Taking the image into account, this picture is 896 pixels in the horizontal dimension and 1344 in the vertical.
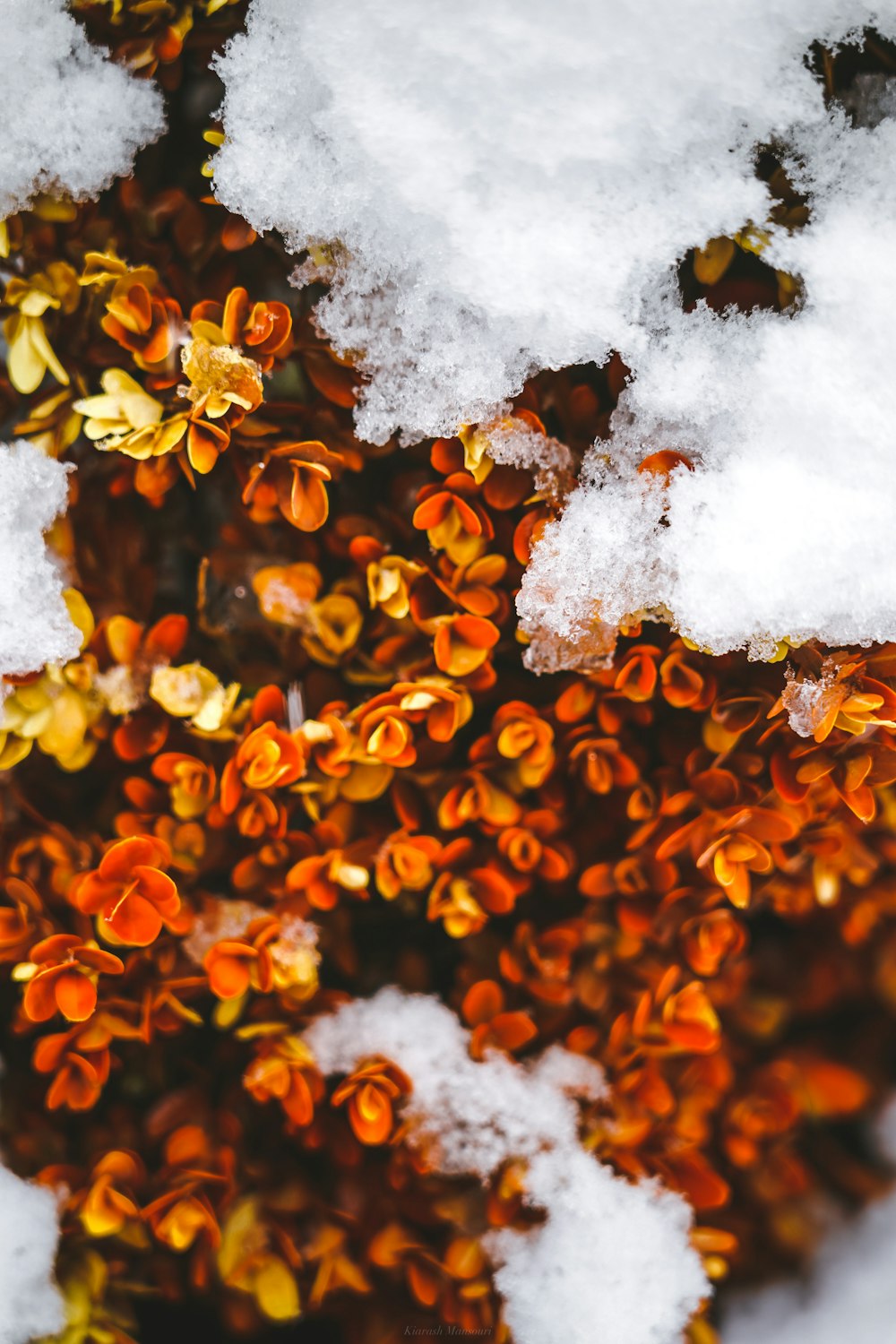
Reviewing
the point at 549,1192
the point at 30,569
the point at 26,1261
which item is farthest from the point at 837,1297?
the point at 30,569

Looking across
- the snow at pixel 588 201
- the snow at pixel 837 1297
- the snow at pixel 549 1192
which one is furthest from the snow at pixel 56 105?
the snow at pixel 837 1297

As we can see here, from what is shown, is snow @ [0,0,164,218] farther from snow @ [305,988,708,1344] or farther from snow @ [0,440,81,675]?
snow @ [305,988,708,1344]

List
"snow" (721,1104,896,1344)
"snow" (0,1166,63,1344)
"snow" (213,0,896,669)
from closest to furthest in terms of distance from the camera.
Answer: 1. "snow" (213,0,896,669)
2. "snow" (0,1166,63,1344)
3. "snow" (721,1104,896,1344)

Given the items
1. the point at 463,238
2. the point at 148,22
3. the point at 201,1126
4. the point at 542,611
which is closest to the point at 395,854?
the point at 542,611

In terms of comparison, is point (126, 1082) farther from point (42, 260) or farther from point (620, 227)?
point (620, 227)

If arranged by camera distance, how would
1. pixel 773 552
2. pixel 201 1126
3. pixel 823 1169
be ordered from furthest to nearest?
pixel 823 1169, pixel 201 1126, pixel 773 552

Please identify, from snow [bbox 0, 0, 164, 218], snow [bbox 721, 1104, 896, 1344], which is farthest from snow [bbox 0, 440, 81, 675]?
snow [bbox 721, 1104, 896, 1344]
